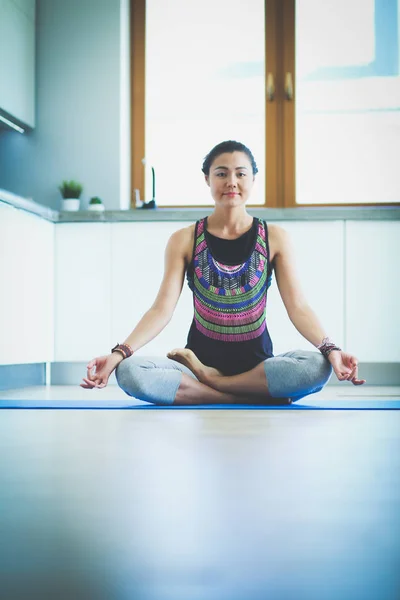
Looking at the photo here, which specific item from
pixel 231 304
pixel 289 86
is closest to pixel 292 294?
pixel 231 304

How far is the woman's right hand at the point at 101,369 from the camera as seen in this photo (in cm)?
197

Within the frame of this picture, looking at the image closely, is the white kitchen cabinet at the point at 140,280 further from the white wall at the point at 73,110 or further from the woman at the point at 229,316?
the woman at the point at 229,316

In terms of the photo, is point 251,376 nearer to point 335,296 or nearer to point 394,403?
point 394,403

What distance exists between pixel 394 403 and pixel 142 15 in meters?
3.20

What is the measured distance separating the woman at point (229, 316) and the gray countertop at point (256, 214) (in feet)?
4.75

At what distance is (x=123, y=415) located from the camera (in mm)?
1936

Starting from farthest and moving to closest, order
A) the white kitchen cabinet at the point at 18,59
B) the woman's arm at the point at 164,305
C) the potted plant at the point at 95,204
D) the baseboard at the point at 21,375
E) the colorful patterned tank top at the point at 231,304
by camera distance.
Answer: the potted plant at the point at 95,204 < the white kitchen cabinet at the point at 18,59 < the baseboard at the point at 21,375 < the colorful patterned tank top at the point at 231,304 < the woman's arm at the point at 164,305

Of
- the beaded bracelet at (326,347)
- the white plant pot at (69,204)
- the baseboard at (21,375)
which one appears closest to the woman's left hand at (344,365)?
the beaded bracelet at (326,347)

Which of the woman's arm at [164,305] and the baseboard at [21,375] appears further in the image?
the baseboard at [21,375]

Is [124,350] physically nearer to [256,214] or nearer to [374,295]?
[256,214]

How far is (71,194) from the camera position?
167 inches

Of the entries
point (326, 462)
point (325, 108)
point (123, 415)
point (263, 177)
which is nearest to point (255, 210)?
point (263, 177)

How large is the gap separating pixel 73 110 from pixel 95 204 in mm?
674

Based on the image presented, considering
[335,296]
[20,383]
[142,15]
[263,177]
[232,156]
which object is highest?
[142,15]
